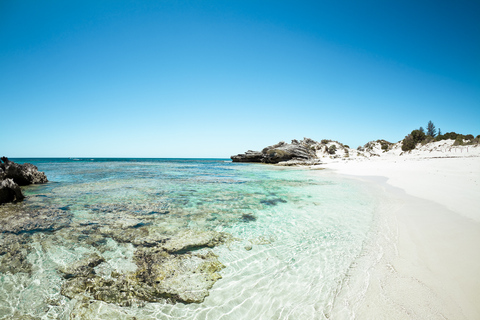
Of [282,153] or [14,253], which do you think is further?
[282,153]

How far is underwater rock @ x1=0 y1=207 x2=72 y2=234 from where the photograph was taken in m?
6.08

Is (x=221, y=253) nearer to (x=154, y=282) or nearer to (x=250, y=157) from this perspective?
(x=154, y=282)

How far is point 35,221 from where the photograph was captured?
6.75 m

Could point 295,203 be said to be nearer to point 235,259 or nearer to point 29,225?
point 235,259

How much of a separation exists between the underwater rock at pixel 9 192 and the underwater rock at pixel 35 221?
2186 millimetres

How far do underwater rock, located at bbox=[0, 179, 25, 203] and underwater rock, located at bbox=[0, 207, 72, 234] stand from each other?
7.17ft

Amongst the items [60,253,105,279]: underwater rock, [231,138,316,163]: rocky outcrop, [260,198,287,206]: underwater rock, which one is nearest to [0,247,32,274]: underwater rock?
[60,253,105,279]: underwater rock

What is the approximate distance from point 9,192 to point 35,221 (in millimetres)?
4584

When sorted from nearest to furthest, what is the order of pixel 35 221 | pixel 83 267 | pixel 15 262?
1. pixel 83 267
2. pixel 15 262
3. pixel 35 221

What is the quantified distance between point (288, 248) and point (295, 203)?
4.84 meters

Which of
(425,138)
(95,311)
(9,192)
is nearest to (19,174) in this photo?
(9,192)

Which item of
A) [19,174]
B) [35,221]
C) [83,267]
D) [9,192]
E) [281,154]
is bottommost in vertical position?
[83,267]

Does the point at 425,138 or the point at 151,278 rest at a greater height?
the point at 425,138

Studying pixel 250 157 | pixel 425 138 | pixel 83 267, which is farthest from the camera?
pixel 250 157
